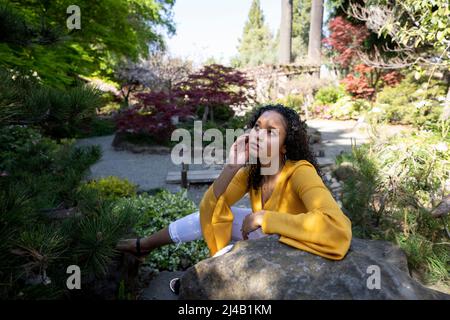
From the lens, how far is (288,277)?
1456mm

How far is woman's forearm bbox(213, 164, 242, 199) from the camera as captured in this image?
6.58 ft

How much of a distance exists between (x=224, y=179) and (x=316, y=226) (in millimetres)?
638

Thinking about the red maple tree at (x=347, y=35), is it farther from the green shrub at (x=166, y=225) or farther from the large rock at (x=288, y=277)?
the large rock at (x=288, y=277)

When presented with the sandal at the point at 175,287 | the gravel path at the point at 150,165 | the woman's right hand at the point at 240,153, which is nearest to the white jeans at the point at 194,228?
the woman's right hand at the point at 240,153

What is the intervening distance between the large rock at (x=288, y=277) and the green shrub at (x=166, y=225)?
1.25 m

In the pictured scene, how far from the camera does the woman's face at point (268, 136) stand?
6.44ft

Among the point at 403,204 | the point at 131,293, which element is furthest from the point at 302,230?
the point at 403,204

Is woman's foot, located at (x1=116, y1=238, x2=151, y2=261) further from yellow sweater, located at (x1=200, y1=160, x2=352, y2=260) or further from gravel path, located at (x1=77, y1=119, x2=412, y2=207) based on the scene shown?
gravel path, located at (x1=77, y1=119, x2=412, y2=207)

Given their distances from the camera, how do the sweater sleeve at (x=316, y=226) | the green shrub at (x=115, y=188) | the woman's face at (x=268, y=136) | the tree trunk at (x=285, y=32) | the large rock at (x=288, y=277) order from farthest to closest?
the tree trunk at (x=285, y=32)
the green shrub at (x=115, y=188)
the woman's face at (x=268, y=136)
the sweater sleeve at (x=316, y=226)
the large rock at (x=288, y=277)

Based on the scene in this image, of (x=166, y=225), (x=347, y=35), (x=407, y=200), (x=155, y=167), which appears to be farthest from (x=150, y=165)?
(x=347, y=35)

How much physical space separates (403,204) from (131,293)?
2.54m

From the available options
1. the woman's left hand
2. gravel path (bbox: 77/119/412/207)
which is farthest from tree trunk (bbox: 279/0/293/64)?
the woman's left hand

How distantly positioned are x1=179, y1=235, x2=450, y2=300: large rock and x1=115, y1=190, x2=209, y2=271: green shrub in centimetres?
125
